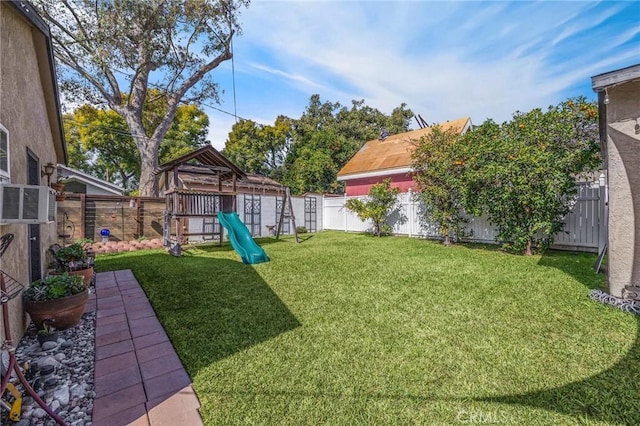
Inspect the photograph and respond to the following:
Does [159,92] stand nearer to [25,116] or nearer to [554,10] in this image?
[25,116]

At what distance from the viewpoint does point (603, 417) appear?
176 cm

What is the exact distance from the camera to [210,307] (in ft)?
12.0

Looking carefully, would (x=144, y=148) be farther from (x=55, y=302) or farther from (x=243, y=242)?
(x=55, y=302)

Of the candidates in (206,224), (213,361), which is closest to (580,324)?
(213,361)

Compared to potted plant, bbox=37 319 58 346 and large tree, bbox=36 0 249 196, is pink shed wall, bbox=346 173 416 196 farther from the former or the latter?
potted plant, bbox=37 319 58 346

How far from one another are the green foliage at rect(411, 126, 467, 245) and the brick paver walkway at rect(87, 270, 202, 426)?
299 inches

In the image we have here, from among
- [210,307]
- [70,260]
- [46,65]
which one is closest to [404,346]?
[210,307]

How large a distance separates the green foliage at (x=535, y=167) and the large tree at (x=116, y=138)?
18.0 m

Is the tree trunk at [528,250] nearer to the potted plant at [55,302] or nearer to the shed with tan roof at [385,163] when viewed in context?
the shed with tan roof at [385,163]

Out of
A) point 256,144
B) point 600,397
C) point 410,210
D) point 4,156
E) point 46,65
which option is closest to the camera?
point 600,397

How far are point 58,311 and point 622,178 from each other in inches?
262

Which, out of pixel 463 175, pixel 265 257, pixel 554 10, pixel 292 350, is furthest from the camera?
pixel 463 175

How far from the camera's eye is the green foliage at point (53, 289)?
112 inches

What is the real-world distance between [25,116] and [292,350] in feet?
13.3
